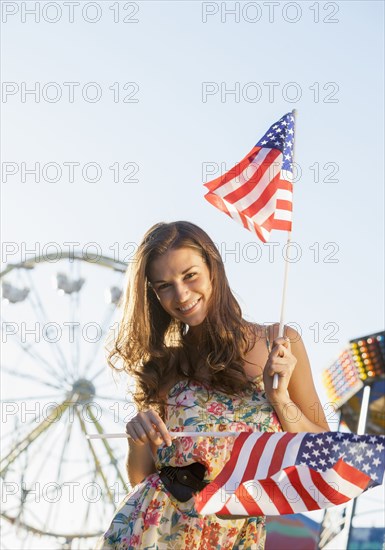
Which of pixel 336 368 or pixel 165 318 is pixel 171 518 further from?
pixel 336 368

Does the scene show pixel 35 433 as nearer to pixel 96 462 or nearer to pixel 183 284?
pixel 96 462

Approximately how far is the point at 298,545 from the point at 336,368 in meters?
6.99

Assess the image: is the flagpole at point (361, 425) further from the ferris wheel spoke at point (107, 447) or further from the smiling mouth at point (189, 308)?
the smiling mouth at point (189, 308)

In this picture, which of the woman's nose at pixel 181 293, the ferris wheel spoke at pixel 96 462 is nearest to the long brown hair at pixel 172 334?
the woman's nose at pixel 181 293

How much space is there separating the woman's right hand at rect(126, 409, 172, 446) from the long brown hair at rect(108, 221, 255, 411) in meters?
0.38

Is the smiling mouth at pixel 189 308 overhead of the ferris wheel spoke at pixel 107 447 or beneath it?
overhead

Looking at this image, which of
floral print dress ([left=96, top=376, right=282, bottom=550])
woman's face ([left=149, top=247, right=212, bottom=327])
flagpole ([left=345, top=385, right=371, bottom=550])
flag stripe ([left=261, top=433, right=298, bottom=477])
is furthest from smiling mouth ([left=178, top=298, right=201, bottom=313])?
flagpole ([left=345, top=385, right=371, bottom=550])

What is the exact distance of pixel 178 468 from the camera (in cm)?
349

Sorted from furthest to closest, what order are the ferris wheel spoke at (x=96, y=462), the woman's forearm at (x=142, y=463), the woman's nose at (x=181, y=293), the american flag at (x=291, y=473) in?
1. the ferris wheel spoke at (x=96, y=462)
2. the woman's forearm at (x=142, y=463)
3. the woman's nose at (x=181, y=293)
4. the american flag at (x=291, y=473)

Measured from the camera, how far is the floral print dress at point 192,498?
133 inches

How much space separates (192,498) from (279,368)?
0.50m

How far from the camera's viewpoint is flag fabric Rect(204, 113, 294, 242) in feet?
13.5

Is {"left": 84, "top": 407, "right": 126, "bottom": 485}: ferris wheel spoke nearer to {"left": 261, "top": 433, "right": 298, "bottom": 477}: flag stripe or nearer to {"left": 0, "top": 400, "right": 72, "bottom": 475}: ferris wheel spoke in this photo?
{"left": 0, "top": 400, "right": 72, "bottom": 475}: ferris wheel spoke

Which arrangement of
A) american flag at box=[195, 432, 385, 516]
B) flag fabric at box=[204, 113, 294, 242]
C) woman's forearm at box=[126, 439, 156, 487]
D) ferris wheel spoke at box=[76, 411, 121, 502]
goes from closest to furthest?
american flag at box=[195, 432, 385, 516] < woman's forearm at box=[126, 439, 156, 487] < flag fabric at box=[204, 113, 294, 242] < ferris wheel spoke at box=[76, 411, 121, 502]
